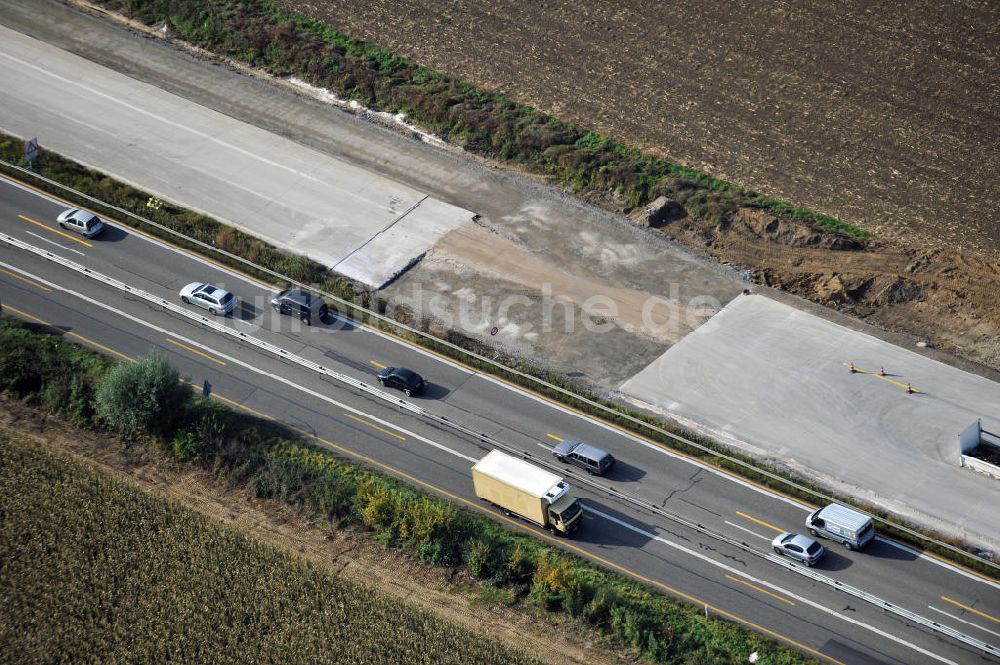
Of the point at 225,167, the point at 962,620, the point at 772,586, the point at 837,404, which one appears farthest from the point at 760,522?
the point at 225,167

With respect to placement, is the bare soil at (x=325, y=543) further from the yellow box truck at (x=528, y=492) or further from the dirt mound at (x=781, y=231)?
the dirt mound at (x=781, y=231)

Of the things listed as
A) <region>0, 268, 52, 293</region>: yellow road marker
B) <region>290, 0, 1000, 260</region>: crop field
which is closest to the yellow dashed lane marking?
<region>290, 0, 1000, 260</region>: crop field

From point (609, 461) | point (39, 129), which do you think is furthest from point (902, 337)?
point (39, 129)

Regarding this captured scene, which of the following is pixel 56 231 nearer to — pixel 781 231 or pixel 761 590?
pixel 781 231

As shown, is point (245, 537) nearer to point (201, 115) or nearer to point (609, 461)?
point (609, 461)

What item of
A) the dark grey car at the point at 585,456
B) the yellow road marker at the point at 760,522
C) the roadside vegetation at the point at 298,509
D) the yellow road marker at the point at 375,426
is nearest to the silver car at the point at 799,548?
the yellow road marker at the point at 760,522

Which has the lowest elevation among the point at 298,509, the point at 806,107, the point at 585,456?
the point at 298,509

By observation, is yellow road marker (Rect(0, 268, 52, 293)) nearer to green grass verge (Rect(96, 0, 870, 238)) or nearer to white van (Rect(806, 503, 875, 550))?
green grass verge (Rect(96, 0, 870, 238))
